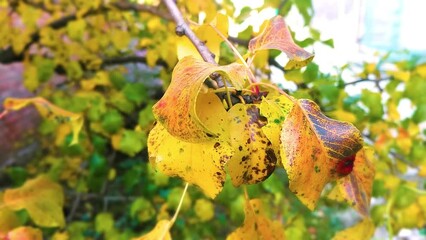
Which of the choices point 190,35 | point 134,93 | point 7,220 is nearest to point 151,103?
point 134,93

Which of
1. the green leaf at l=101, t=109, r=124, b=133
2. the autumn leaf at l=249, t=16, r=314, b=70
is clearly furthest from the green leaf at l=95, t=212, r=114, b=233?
the autumn leaf at l=249, t=16, r=314, b=70

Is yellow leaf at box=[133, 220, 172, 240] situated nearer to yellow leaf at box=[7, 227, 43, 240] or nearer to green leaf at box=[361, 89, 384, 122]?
yellow leaf at box=[7, 227, 43, 240]

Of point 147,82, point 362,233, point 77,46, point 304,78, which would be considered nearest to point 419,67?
point 304,78

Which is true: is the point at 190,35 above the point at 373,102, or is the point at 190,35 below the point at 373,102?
above

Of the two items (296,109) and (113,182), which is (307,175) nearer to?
(296,109)

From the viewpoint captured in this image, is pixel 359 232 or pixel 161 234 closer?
pixel 161 234

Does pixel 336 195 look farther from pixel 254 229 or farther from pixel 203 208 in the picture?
pixel 203 208

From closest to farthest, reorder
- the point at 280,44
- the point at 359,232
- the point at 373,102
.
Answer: the point at 280,44
the point at 359,232
the point at 373,102

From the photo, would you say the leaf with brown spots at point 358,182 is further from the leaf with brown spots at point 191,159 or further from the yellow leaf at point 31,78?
the yellow leaf at point 31,78
